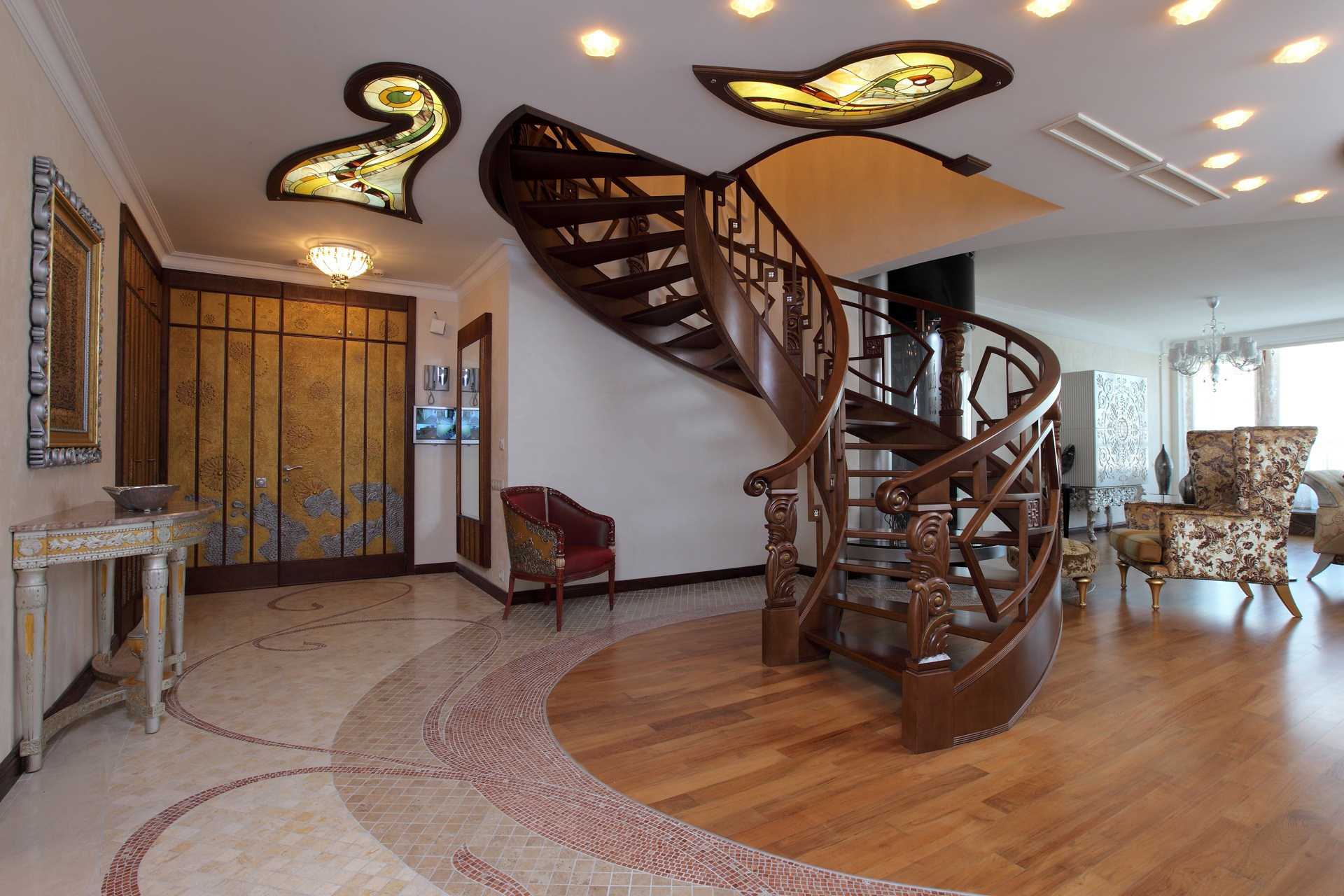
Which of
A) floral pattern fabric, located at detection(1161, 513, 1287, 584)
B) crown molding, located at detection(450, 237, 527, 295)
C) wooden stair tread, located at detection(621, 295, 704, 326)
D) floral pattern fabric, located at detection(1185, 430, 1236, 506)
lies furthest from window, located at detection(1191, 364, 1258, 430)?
crown molding, located at detection(450, 237, 527, 295)

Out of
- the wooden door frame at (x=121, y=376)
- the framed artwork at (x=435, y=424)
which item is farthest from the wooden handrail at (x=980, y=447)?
the framed artwork at (x=435, y=424)

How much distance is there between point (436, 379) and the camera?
6469 mm

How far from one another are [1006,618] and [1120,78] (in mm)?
2616

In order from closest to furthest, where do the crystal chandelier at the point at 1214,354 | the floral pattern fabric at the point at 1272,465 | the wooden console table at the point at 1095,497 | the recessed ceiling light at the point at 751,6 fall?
the recessed ceiling light at the point at 751,6, the floral pattern fabric at the point at 1272,465, the crystal chandelier at the point at 1214,354, the wooden console table at the point at 1095,497

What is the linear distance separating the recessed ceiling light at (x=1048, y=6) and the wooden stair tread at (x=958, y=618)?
2.32m

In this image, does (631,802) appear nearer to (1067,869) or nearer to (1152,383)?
(1067,869)

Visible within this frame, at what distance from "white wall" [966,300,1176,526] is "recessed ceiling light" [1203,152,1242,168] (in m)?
3.47

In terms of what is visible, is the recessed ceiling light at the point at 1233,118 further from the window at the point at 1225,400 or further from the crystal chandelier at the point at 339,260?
the window at the point at 1225,400

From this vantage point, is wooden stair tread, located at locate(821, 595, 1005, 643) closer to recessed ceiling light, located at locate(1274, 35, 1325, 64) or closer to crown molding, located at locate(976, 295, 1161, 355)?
recessed ceiling light, located at locate(1274, 35, 1325, 64)

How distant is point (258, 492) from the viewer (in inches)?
231

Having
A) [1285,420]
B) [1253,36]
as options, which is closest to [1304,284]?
[1285,420]

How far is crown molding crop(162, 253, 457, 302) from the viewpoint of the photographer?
566cm

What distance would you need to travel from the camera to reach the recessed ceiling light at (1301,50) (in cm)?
269

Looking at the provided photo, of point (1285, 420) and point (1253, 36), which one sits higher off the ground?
point (1253, 36)
